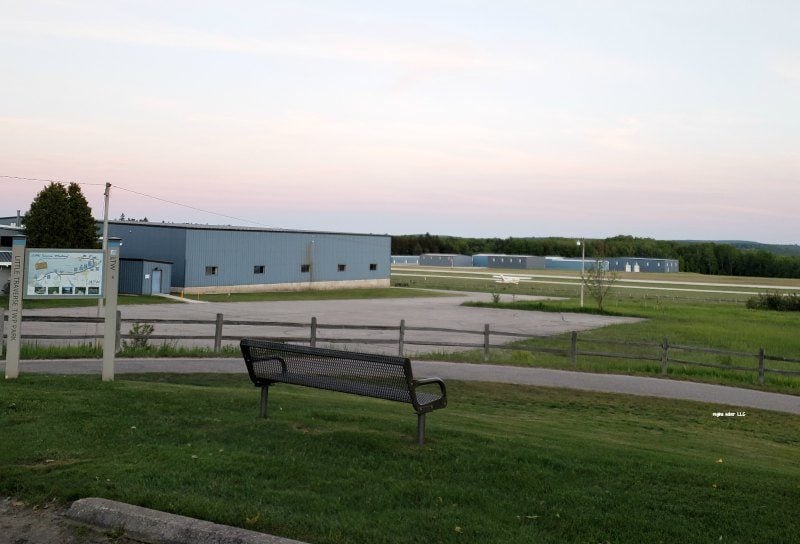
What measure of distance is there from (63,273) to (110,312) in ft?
4.62

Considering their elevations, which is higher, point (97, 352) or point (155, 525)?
point (155, 525)

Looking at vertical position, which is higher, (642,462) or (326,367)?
(326,367)

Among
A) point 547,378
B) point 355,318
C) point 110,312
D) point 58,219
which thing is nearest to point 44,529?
point 110,312

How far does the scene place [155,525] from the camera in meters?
4.89

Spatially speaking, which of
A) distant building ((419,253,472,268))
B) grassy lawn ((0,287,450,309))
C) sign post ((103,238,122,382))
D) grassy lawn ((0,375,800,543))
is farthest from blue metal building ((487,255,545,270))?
grassy lawn ((0,375,800,543))

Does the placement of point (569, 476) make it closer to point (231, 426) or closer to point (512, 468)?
point (512, 468)

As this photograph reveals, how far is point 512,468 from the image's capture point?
6.29 meters

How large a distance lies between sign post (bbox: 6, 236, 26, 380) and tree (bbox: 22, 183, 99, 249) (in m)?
32.9

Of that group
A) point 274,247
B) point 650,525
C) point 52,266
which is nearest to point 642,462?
point 650,525

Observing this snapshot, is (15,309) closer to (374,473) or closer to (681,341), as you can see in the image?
(374,473)

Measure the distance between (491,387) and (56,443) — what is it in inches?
381

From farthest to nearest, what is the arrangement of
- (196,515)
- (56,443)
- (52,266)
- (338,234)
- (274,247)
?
(338,234) → (274,247) → (52,266) → (56,443) → (196,515)

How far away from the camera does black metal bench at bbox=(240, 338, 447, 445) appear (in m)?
7.05

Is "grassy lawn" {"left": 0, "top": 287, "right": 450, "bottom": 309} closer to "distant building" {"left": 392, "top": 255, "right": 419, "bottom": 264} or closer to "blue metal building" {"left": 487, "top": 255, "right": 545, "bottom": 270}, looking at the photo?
"blue metal building" {"left": 487, "top": 255, "right": 545, "bottom": 270}
